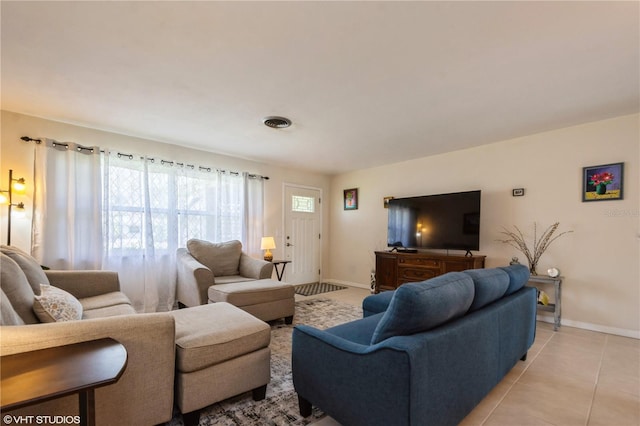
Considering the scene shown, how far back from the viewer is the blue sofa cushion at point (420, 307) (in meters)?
1.22

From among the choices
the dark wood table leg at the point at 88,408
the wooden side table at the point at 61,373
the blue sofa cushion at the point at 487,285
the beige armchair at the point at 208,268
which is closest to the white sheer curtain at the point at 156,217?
the beige armchair at the point at 208,268

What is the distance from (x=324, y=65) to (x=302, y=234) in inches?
153

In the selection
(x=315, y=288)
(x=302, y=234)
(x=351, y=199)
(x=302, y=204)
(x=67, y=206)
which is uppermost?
(x=351, y=199)

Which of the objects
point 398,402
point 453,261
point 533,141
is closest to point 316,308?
point 453,261

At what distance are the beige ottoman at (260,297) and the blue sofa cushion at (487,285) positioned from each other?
2.09 meters

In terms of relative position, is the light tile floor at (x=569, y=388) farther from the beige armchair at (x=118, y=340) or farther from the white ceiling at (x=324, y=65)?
the white ceiling at (x=324, y=65)

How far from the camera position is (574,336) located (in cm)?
296

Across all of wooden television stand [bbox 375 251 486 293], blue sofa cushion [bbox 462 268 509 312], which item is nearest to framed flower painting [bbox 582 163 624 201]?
wooden television stand [bbox 375 251 486 293]

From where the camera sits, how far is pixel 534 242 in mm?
3543

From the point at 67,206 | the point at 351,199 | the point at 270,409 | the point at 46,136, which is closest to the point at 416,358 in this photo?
the point at 270,409

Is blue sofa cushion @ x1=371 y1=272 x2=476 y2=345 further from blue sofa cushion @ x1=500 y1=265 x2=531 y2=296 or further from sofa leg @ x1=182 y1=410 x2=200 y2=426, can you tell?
sofa leg @ x1=182 y1=410 x2=200 y2=426

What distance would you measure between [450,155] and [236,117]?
3144mm

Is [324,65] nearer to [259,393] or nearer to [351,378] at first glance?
[351,378]

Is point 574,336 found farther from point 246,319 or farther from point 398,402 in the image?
point 246,319
